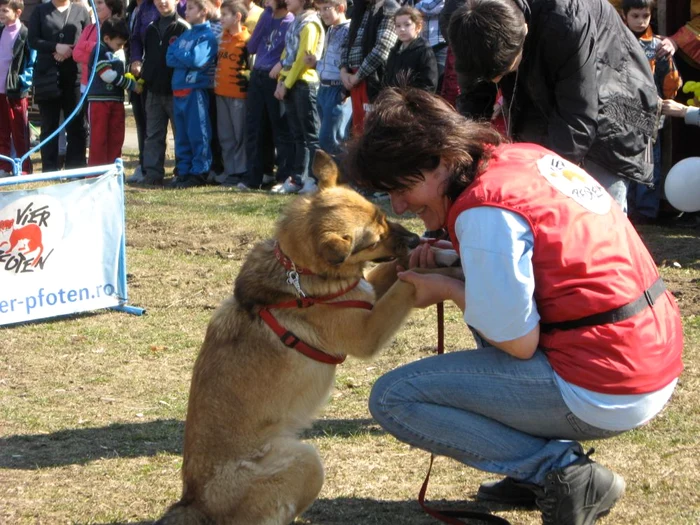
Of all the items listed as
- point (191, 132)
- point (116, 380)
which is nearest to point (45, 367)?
point (116, 380)

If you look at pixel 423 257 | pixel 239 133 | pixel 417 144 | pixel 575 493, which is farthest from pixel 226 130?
pixel 575 493

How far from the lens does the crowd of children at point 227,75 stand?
10.3m

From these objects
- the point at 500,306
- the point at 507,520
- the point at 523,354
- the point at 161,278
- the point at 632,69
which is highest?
the point at 632,69

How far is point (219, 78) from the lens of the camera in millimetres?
12328

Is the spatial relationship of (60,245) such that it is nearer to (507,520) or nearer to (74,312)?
(74,312)

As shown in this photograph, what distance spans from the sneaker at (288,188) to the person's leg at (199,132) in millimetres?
1542

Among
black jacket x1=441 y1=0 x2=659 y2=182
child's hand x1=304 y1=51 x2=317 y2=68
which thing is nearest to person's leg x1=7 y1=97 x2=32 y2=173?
child's hand x1=304 y1=51 x2=317 y2=68

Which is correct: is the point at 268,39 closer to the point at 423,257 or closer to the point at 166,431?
the point at 166,431

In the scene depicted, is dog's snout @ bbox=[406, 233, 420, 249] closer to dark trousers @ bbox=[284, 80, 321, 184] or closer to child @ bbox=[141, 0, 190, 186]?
dark trousers @ bbox=[284, 80, 321, 184]

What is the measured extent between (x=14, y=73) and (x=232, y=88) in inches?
137

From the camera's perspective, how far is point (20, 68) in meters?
13.4

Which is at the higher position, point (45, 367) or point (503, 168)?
point (503, 168)

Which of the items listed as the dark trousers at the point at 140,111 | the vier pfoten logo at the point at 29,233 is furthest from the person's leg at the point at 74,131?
the vier pfoten logo at the point at 29,233

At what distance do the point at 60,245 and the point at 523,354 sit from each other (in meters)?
4.49
